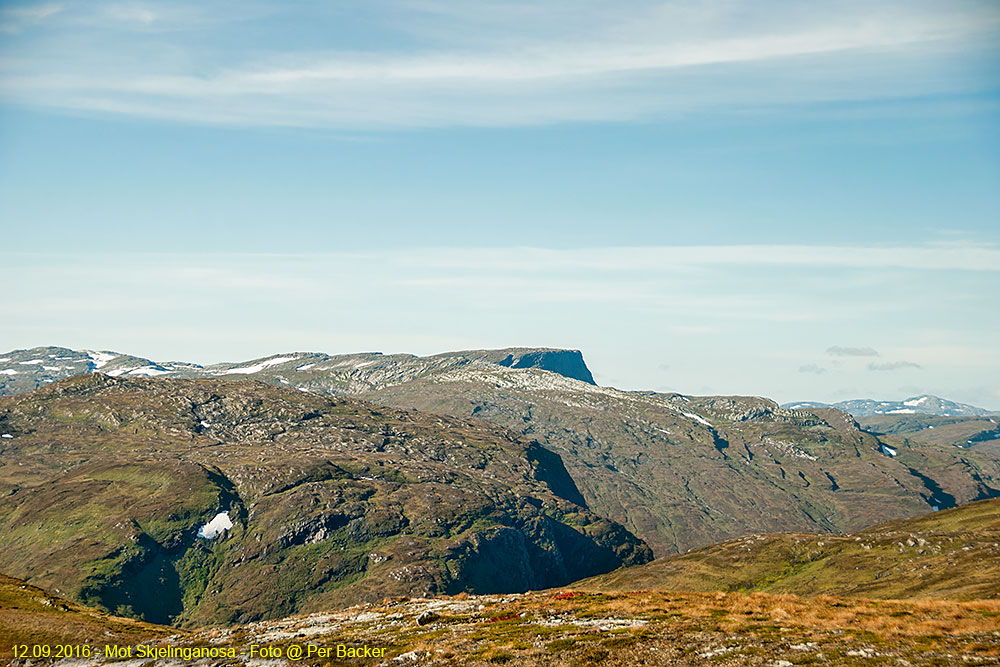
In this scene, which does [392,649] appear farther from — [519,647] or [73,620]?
[73,620]

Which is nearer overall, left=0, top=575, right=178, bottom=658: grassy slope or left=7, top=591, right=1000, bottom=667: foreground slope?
left=7, top=591, right=1000, bottom=667: foreground slope

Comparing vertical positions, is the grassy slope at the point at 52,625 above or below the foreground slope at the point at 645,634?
below

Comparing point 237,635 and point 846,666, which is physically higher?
point 846,666

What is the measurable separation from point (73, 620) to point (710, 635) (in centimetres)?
6957

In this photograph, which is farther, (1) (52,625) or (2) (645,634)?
(1) (52,625)

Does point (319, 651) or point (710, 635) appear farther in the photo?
point (319, 651)

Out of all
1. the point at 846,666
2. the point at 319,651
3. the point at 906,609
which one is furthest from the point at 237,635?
the point at 906,609

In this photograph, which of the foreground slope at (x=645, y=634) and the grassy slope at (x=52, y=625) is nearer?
the foreground slope at (x=645, y=634)

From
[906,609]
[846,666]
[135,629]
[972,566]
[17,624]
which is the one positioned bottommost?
[972,566]

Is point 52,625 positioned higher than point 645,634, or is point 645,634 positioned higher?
point 645,634

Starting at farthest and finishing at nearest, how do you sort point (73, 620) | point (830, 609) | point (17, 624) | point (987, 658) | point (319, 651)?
point (73, 620), point (17, 624), point (830, 609), point (319, 651), point (987, 658)

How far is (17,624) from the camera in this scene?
70.6 meters

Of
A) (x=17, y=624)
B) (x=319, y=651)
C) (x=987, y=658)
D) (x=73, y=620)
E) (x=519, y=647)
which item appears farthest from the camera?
(x=73, y=620)

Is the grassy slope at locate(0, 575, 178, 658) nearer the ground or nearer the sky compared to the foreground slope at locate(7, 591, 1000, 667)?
nearer the ground
